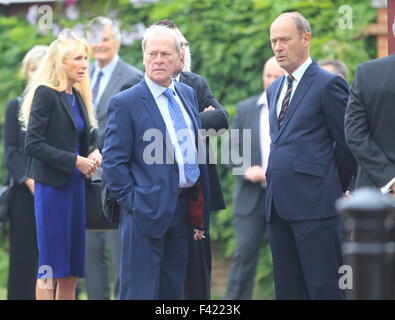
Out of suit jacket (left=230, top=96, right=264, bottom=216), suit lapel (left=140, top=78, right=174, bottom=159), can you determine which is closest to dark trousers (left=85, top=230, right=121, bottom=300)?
suit jacket (left=230, top=96, right=264, bottom=216)

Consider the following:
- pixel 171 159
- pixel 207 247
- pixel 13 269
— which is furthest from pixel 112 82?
pixel 171 159

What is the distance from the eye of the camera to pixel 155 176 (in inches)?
270

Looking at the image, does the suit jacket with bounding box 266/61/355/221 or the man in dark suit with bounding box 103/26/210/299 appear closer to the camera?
the man in dark suit with bounding box 103/26/210/299

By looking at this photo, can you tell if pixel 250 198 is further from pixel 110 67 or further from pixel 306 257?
pixel 306 257

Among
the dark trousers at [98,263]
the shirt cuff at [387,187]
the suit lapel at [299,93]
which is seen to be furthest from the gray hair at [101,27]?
the shirt cuff at [387,187]

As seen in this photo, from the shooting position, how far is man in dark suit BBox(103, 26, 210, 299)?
6.84m

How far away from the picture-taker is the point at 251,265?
10.6 m

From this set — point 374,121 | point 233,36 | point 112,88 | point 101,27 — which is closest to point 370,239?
point 374,121

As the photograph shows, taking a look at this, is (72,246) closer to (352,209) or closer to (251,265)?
(251,265)

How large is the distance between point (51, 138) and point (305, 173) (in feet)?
6.60

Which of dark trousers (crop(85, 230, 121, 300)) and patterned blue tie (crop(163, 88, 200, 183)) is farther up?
patterned blue tie (crop(163, 88, 200, 183))

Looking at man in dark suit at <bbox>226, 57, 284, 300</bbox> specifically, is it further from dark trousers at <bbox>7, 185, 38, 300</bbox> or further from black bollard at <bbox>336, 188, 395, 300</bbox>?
black bollard at <bbox>336, 188, 395, 300</bbox>

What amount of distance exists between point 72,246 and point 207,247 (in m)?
1.01

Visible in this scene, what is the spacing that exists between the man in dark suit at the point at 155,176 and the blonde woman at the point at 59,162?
1.19 m
